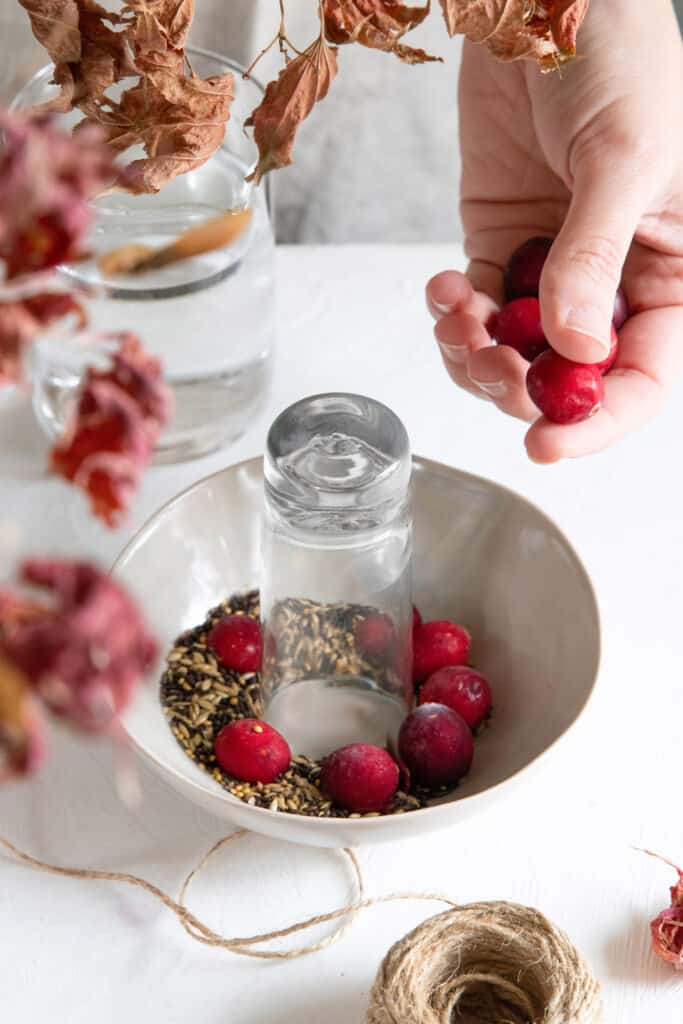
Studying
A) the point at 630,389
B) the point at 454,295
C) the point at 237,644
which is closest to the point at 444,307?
the point at 454,295

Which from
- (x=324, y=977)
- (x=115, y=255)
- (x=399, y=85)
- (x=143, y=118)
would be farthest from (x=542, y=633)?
(x=399, y=85)

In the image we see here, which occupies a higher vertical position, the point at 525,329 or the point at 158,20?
the point at 158,20

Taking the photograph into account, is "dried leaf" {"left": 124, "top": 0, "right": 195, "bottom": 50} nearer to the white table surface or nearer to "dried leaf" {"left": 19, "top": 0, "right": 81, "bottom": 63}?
"dried leaf" {"left": 19, "top": 0, "right": 81, "bottom": 63}

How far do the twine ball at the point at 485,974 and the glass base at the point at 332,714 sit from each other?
5.9 inches

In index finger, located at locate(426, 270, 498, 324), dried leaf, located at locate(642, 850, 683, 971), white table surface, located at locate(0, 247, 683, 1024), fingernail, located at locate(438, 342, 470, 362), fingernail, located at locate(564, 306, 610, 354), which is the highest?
fingernail, located at locate(564, 306, 610, 354)

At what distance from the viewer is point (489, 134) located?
2.84 ft

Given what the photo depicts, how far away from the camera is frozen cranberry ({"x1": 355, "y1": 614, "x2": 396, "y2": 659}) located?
65cm

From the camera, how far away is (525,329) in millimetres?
696

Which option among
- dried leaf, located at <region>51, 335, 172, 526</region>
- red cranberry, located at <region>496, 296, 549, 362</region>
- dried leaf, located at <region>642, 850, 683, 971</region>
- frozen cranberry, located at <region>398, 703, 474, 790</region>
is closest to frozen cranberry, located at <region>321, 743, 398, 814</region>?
frozen cranberry, located at <region>398, 703, 474, 790</region>

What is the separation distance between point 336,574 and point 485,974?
0.72 feet

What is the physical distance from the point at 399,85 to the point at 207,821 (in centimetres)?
69

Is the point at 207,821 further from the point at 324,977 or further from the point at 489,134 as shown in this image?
the point at 489,134

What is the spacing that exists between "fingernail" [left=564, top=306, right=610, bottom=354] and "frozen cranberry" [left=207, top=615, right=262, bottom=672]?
0.75ft

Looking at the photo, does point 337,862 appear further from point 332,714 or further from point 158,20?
point 158,20
